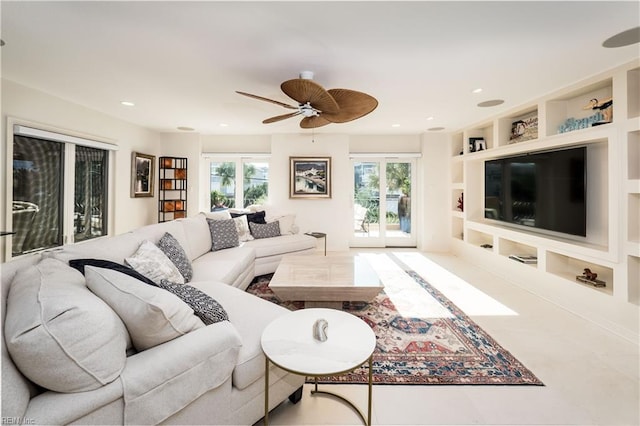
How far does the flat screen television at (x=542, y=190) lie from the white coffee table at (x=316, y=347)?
2.93 metres

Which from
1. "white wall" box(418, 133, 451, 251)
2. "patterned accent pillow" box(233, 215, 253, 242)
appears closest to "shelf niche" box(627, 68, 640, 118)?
"white wall" box(418, 133, 451, 251)

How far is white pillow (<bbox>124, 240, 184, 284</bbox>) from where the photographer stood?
1.97 metres

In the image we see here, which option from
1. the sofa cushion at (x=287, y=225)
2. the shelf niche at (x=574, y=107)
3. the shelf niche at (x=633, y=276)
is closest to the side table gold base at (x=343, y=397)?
the shelf niche at (x=633, y=276)

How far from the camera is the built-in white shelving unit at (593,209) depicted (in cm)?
240

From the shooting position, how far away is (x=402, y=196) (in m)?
5.81

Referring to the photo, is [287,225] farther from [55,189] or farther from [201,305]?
[201,305]

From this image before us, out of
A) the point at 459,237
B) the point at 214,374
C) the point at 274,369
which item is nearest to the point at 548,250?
the point at 459,237

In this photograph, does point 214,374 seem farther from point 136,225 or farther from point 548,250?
point 136,225

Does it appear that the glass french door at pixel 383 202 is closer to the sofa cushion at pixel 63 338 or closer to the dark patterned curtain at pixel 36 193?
the dark patterned curtain at pixel 36 193

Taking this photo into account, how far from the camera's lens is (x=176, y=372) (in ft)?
3.64

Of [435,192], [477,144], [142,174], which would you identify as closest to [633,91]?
[477,144]

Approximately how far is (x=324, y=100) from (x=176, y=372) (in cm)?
206

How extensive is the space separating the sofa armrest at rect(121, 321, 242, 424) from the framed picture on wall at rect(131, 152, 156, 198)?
4.58 metres

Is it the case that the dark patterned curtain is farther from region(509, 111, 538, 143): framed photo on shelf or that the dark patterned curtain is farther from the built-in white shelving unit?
region(509, 111, 538, 143): framed photo on shelf
